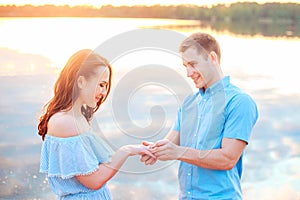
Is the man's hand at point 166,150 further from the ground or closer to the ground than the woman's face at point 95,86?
closer to the ground

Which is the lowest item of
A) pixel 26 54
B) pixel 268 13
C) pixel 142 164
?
pixel 268 13

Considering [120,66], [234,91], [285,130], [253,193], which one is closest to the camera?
[234,91]

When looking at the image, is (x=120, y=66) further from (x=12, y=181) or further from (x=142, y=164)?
(x=12, y=181)

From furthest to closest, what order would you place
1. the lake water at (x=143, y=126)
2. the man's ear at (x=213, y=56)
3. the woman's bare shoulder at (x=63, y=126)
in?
the lake water at (x=143, y=126), the man's ear at (x=213, y=56), the woman's bare shoulder at (x=63, y=126)

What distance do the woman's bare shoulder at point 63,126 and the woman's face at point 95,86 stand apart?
0.14 metres

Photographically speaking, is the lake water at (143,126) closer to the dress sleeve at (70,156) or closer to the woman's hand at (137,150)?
the woman's hand at (137,150)

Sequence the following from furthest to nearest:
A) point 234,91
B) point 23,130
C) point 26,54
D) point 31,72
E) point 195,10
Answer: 1. point 195,10
2. point 26,54
3. point 31,72
4. point 23,130
5. point 234,91

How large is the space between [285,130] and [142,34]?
288 inches

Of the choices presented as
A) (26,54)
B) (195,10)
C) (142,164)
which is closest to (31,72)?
(26,54)

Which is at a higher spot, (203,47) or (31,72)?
(203,47)

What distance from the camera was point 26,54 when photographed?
1836cm

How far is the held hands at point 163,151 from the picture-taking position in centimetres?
285

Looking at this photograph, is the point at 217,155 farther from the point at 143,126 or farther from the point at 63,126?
the point at 143,126

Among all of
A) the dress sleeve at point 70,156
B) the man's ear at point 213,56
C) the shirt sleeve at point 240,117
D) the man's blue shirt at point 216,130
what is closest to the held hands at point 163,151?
the man's blue shirt at point 216,130
